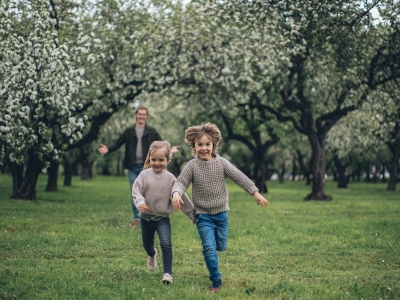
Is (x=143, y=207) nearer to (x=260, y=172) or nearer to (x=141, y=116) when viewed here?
(x=141, y=116)

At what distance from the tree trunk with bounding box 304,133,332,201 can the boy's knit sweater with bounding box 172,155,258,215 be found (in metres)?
19.4

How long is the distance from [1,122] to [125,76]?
18.4ft

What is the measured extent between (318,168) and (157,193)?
19922mm

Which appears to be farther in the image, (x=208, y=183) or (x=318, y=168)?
(x=318, y=168)

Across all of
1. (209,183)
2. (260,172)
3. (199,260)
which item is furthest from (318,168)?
(209,183)

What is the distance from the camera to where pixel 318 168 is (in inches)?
1043

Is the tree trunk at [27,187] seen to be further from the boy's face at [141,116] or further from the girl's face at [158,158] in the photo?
the girl's face at [158,158]

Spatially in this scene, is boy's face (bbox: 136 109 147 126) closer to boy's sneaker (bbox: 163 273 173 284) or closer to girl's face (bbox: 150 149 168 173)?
girl's face (bbox: 150 149 168 173)

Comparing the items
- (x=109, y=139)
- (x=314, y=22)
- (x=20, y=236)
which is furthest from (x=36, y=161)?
(x=109, y=139)

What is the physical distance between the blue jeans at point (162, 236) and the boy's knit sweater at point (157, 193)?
151mm

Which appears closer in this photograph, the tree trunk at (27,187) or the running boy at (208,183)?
the running boy at (208,183)

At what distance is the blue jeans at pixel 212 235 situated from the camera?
274 inches

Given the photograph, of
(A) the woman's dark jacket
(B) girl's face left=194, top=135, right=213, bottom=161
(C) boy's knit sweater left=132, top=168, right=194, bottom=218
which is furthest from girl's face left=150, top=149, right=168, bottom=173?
(A) the woman's dark jacket

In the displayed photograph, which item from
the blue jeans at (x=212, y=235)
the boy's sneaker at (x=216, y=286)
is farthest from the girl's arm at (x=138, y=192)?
the boy's sneaker at (x=216, y=286)
